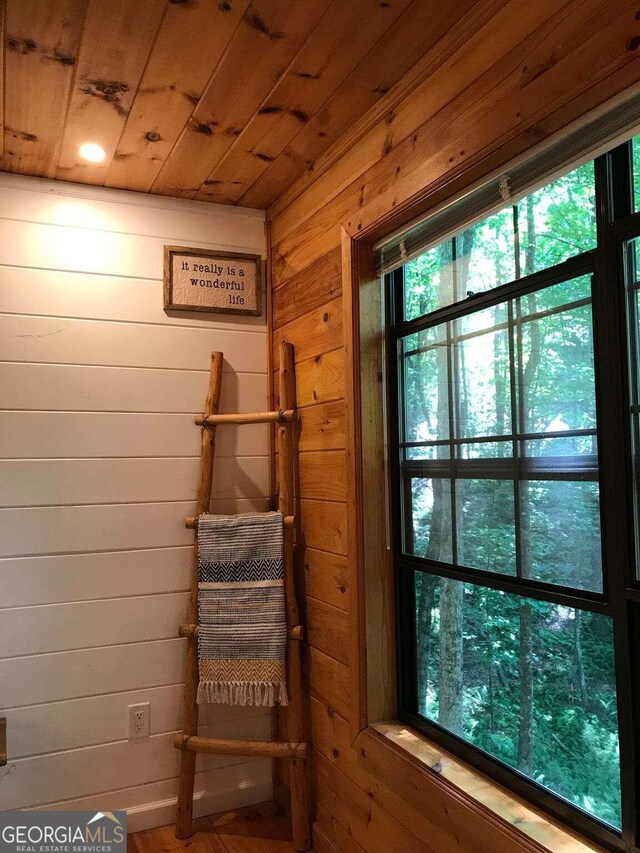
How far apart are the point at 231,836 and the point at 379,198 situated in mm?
2171

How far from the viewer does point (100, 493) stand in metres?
2.33

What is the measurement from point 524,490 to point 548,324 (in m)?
0.38

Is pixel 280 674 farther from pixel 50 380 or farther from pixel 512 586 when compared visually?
pixel 50 380

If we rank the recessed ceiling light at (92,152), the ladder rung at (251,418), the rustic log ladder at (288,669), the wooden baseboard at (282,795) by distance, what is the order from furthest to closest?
the wooden baseboard at (282,795)
the ladder rung at (251,418)
the rustic log ladder at (288,669)
the recessed ceiling light at (92,152)

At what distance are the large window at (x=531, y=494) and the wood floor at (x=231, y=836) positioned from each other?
78 cm

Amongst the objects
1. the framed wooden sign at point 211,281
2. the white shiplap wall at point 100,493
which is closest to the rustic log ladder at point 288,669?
the white shiplap wall at point 100,493

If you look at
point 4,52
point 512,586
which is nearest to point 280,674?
point 512,586

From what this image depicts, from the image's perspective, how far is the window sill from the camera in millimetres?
1308

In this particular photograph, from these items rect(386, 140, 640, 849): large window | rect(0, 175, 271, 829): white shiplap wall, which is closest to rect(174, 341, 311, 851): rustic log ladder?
rect(0, 175, 271, 829): white shiplap wall

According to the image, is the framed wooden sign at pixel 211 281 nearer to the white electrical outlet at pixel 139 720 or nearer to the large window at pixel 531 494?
the large window at pixel 531 494

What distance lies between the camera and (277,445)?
8.25 feet

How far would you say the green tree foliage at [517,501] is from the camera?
135cm

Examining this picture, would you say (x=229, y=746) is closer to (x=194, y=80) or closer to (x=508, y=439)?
(x=508, y=439)

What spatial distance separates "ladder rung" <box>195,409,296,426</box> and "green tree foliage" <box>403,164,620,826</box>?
1.78ft
